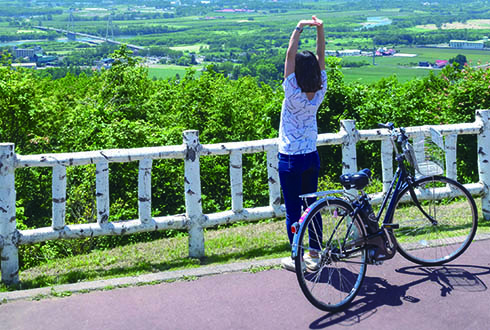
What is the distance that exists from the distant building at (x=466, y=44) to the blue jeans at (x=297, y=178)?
4865 inches

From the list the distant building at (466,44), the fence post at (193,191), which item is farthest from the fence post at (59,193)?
the distant building at (466,44)

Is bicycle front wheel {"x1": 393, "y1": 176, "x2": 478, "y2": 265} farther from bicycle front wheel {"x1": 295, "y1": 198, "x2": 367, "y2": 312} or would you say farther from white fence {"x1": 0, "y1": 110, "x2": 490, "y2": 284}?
bicycle front wheel {"x1": 295, "y1": 198, "x2": 367, "y2": 312}

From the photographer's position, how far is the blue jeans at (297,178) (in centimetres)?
592

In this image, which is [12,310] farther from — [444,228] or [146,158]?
[444,228]

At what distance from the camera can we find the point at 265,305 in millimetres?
5535

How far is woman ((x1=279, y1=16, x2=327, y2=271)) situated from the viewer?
5.75 meters

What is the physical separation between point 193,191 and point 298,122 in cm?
149

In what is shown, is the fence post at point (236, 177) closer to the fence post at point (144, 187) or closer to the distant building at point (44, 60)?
the fence post at point (144, 187)

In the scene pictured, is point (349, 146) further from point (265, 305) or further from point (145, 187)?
point (265, 305)

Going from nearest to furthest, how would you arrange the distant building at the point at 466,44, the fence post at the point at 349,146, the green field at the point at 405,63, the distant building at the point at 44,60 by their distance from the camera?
the fence post at the point at 349,146 → the green field at the point at 405,63 → the distant building at the point at 44,60 → the distant building at the point at 466,44

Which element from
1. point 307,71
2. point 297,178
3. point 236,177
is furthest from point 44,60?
point 307,71

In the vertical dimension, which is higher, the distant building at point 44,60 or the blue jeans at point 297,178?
the blue jeans at point 297,178

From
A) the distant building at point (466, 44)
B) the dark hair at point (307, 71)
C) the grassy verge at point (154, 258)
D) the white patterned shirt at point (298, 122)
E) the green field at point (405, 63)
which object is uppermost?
the dark hair at point (307, 71)

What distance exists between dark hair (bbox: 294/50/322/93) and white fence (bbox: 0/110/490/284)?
3.90 ft
